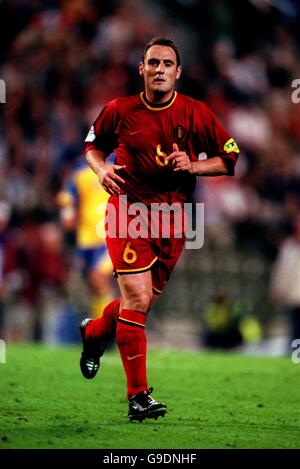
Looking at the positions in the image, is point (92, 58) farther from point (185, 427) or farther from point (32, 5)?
point (185, 427)

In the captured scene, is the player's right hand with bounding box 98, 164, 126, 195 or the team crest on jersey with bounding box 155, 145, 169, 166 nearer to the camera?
the player's right hand with bounding box 98, 164, 126, 195

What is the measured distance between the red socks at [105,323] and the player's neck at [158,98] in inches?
49.7

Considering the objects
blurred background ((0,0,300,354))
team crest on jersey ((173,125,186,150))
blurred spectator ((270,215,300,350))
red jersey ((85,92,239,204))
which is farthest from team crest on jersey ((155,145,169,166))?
blurred background ((0,0,300,354))

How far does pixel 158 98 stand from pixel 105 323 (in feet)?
4.94

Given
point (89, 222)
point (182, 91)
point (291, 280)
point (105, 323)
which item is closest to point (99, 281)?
point (89, 222)

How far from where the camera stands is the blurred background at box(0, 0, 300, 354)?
15.5 m

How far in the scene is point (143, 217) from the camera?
6566 millimetres

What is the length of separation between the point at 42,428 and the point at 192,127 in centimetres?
205

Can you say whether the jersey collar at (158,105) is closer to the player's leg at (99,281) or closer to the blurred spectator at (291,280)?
the player's leg at (99,281)

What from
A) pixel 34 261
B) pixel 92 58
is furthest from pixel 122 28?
pixel 34 261

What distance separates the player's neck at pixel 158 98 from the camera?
6617 mm

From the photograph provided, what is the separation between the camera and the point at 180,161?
632 cm

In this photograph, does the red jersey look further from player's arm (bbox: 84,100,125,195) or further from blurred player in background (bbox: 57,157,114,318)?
blurred player in background (bbox: 57,157,114,318)

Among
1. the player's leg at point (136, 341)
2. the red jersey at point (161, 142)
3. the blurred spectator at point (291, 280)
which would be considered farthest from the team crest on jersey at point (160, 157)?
the blurred spectator at point (291, 280)
